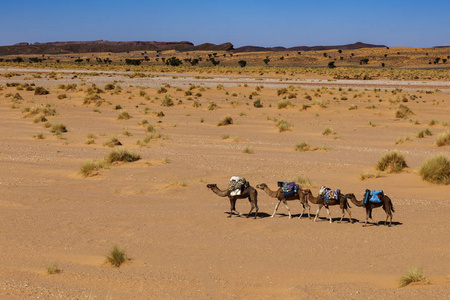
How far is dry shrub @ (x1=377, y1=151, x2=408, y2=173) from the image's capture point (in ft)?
56.0

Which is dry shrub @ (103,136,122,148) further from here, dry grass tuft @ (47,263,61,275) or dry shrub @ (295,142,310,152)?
dry grass tuft @ (47,263,61,275)

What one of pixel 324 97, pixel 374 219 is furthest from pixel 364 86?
pixel 374 219

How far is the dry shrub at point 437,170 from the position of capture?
590 inches

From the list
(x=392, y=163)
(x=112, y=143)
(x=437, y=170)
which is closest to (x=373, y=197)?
(x=437, y=170)

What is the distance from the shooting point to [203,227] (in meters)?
11.1

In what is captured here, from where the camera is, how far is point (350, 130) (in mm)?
29453

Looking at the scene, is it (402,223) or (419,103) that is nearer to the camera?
(402,223)

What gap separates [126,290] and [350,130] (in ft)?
77.2

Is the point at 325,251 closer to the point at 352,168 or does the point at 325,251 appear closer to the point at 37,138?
the point at 352,168

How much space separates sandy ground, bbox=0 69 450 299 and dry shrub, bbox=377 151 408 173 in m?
0.50

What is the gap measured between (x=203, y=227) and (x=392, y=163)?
8597 millimetres

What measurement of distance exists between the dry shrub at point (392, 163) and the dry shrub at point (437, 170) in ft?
5.60

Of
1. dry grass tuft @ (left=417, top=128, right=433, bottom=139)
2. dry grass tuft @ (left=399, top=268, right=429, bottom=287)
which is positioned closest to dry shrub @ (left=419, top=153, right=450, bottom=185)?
dry grass tuft @ (left=399, top=268, right=429, bottom=287)

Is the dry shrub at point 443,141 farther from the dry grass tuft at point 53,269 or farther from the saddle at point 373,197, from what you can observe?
the dry grass tuft at point 53,269
